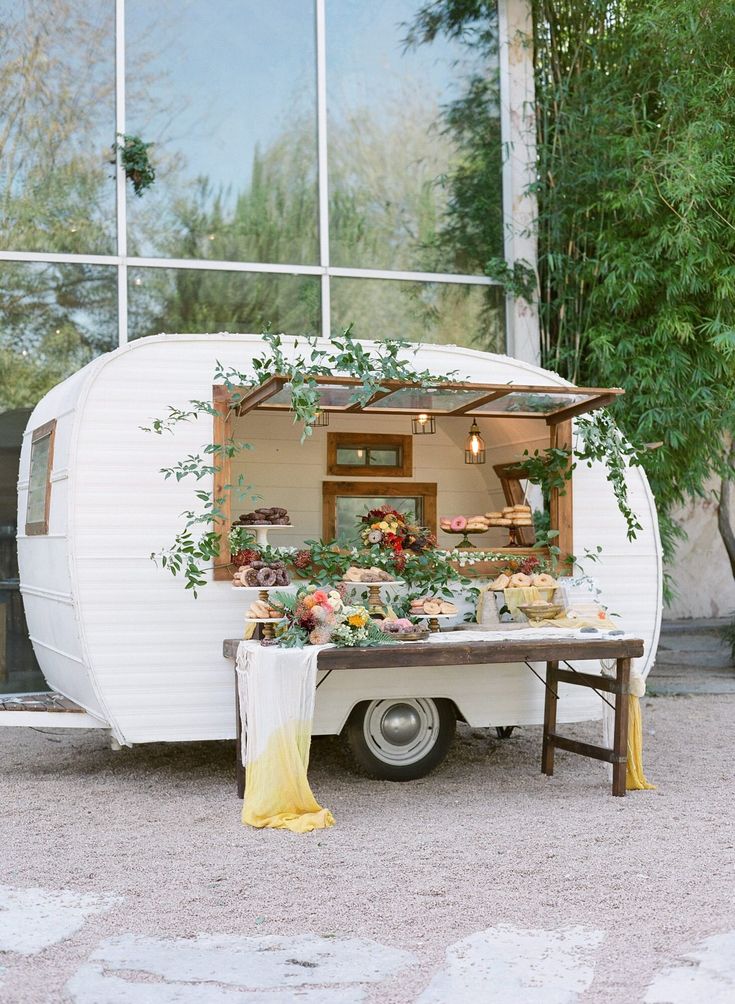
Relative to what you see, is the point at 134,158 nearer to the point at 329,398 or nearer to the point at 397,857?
the point at 329,398

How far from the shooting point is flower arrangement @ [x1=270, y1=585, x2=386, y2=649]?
574 centimetres

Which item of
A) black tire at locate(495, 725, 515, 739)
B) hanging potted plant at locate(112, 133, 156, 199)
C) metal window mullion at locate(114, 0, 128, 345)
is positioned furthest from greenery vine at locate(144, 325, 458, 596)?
hanging potted plant at locate(112, 133, 156, 199)

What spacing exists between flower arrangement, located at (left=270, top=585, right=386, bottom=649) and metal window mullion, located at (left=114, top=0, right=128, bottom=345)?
3.64m

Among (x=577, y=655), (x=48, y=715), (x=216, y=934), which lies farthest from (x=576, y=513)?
(x=216, y=934)

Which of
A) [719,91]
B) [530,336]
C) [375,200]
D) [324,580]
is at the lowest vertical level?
[324,580]

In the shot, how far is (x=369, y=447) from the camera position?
Answer: 855 centimetres

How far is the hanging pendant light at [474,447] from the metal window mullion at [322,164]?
177 centimetres

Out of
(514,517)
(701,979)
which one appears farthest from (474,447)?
(701,979)

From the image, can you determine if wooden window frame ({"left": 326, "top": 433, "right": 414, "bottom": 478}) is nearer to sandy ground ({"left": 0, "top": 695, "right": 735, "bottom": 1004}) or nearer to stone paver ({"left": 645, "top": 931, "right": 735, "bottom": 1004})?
sandy ground ({"left": 0, "top": 695, "right": 735, "bottom": 1004})

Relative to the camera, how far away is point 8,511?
28.1 feet

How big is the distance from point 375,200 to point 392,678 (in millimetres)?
4602

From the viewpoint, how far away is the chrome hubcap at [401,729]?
642 cm

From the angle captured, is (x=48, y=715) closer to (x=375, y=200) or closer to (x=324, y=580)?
(x=324, y=580)

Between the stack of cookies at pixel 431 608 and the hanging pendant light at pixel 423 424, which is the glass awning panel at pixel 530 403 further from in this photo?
the stack of cookies at pixel 431 608
